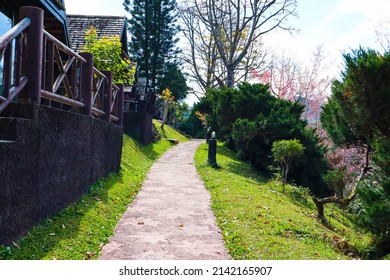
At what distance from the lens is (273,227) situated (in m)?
5.72

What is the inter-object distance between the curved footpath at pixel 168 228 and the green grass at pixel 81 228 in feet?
0.57

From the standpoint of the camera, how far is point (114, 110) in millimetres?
10000

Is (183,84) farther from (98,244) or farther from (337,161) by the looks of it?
(98,244)

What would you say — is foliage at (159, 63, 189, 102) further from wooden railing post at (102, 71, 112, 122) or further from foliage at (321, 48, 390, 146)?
foliage at (321, 48, 390, 146)

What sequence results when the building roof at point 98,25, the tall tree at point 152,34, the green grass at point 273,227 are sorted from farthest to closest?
the tall tree at point 152,34 < the building roof at point 98,25 < the green grass at point 273,227

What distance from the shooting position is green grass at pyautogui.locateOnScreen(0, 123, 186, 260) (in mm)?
3904

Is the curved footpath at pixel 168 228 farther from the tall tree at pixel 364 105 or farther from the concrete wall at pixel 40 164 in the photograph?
the tall tree at pixel 364 105

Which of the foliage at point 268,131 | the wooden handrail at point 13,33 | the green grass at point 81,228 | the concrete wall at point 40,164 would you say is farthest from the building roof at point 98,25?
the wooden handrail at point 13,33

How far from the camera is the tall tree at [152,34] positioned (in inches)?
1293

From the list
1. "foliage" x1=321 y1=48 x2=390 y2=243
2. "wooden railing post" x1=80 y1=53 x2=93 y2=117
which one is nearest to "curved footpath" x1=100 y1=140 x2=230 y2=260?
"wooden railing post" x1=80 y1=53 x2=93 y2=117

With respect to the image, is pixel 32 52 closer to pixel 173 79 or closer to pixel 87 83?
pixel 87 83

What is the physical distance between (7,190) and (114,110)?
6.44m

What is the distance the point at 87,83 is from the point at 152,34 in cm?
2828

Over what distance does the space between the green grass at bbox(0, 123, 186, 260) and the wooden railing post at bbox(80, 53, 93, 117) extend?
5.04 feet
